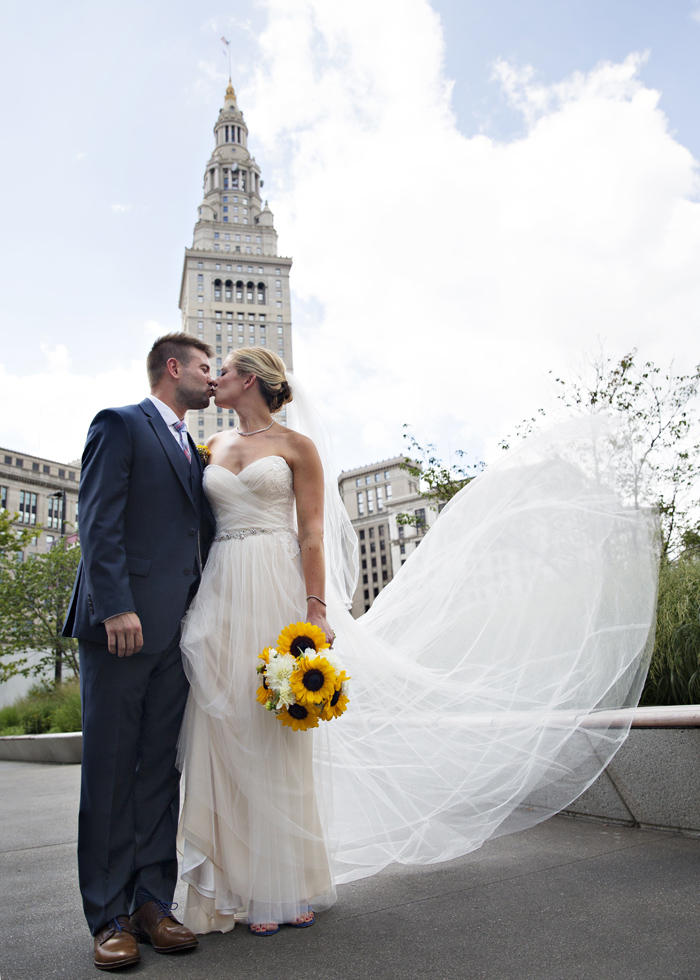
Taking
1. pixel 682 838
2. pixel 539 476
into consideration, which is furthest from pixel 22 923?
pixel 539 476

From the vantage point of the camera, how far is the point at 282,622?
9.35 feet

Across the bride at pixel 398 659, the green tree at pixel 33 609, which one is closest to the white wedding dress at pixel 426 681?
the bride at pixel 398 659

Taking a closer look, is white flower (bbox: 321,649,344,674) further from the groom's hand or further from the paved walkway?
the paved walkway

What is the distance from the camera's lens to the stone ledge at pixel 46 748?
9.77 m

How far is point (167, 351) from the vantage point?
3152mm

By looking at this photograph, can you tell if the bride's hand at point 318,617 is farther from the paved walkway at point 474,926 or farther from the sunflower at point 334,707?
the paved walkway at point 474,926

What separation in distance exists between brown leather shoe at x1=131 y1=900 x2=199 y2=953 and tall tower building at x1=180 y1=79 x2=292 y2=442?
99.0 meters

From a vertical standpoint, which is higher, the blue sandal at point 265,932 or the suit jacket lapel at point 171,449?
the suit jacket lapel at point 171,449

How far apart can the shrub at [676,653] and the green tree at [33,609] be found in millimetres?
17088

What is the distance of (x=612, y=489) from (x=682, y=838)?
6.04 ft

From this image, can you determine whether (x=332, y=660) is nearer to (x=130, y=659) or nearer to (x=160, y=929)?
(x=130, y=659)

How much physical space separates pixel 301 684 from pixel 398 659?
97cm

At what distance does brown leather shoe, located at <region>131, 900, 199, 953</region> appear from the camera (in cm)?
227

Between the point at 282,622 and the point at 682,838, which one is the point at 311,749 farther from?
the point at 682,838
